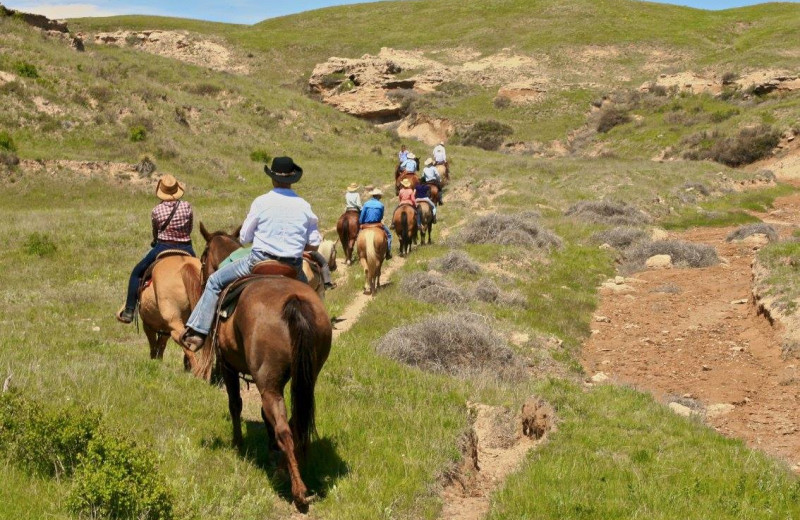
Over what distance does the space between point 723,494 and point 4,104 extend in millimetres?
34387

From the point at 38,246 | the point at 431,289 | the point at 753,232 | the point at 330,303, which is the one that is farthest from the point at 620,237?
the point at 38,246

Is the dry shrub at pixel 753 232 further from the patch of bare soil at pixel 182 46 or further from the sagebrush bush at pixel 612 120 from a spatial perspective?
the patch of bare soil at pixel 182 46

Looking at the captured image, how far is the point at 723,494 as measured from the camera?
276 inches

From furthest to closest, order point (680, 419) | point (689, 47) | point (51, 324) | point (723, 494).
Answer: point (689, 47)
point (51, 324)
point (680, 419)
point (723, 494)

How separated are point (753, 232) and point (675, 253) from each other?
4347mm

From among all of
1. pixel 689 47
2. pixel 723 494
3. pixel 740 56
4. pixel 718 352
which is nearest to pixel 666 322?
pixel 718 352

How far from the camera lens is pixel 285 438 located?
19.0 feet

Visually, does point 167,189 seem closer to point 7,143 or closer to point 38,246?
point 38,246

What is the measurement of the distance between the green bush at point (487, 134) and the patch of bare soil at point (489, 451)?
53446 mm

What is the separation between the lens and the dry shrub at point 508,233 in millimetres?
22250

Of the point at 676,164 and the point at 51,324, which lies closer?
the point at 51,324

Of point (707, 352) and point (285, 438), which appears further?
point (707, 352)

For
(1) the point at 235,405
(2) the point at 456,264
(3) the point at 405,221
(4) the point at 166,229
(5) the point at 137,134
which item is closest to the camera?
(1) the point at 235,405

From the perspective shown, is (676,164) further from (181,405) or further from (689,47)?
(689,47)
